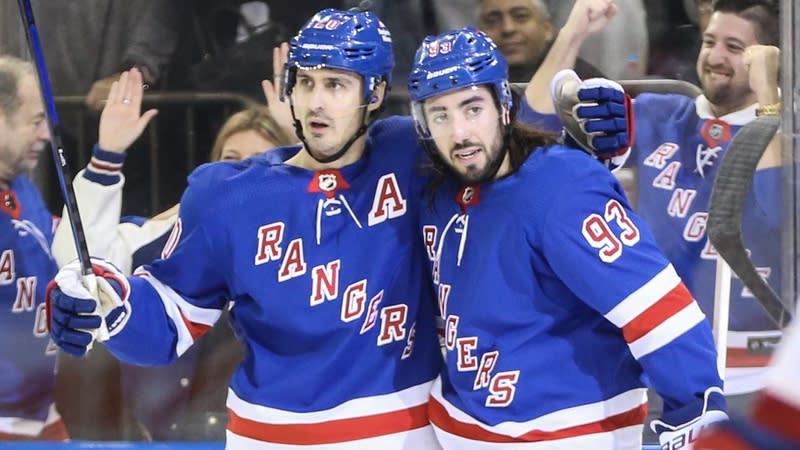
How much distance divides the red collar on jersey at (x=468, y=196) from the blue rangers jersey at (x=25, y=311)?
1.21 m

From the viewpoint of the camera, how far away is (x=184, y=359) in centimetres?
291

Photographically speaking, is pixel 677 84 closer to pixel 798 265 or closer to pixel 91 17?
pixel 798 265

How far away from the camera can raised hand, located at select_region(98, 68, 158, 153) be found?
282cm

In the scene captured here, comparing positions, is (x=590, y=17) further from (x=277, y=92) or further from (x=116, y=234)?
(x=116, y=234)

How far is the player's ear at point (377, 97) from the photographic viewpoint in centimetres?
203

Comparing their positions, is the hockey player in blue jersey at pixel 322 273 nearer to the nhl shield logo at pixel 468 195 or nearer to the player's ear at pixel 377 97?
the player's ear at pixel 377 97

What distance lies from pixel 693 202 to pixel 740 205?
0.89ft

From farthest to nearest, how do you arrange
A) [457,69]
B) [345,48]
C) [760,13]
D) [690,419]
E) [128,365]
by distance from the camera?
1. [128,365]
2. [760,13]
3. [345,48]
4. [457,69]
5. [690,419]

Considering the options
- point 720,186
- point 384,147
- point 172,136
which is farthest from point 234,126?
point 720,186

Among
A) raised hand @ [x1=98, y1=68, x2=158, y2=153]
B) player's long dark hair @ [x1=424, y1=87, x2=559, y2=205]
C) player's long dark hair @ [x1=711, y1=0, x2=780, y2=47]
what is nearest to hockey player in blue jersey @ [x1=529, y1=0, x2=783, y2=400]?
player's long dark hair @ [x1=711, y1=0, x2=780, y2=47]

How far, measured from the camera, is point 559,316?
1892mm

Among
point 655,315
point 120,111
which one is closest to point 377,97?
point 655,315


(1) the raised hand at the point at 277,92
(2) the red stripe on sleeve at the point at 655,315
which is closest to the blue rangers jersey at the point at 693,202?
(1) the raised hand at the point at 277,92

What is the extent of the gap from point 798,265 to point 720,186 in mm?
317
